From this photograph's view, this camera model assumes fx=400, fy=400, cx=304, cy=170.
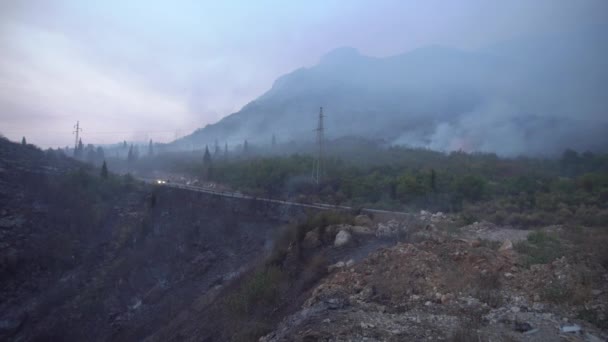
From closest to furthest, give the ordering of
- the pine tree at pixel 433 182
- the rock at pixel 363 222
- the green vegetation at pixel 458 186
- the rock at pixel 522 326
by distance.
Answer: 1. the rock at pixel 522 326
2. the rock at pixel 363 222
3. the green vegetation at pixel 458 186
4. the pine tree at pixel 433 182

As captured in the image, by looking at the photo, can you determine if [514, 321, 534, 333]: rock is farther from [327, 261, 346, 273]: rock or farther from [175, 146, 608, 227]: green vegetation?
[175, 146, 608, 227]: green vegetation

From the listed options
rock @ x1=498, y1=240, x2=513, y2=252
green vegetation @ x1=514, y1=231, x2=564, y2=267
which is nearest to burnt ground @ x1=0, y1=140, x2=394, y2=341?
rock @ x1=498, y1=240, x2=513, y2=252

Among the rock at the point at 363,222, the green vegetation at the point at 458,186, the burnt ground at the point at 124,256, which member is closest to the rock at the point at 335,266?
the burnt ground at the point at 124,256

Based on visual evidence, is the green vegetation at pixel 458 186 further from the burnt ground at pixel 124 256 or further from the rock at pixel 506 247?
the rock at pixel 506 247

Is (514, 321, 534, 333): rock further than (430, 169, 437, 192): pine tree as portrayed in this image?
No

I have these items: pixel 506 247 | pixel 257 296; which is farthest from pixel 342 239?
pixel 506 247

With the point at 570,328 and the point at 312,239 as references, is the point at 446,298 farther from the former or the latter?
the point at 312,239

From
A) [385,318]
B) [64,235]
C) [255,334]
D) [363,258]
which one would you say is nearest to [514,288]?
[385,318]

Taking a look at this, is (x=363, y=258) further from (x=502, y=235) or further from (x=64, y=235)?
(x=64, y=235)

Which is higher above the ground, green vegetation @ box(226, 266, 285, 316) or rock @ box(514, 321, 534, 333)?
rock @ box(514, 321, 534, 333)

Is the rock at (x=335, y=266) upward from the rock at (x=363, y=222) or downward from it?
downward

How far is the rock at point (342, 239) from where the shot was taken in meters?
13.0

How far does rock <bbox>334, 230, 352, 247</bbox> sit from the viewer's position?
1299 cm

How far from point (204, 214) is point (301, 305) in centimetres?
1915
